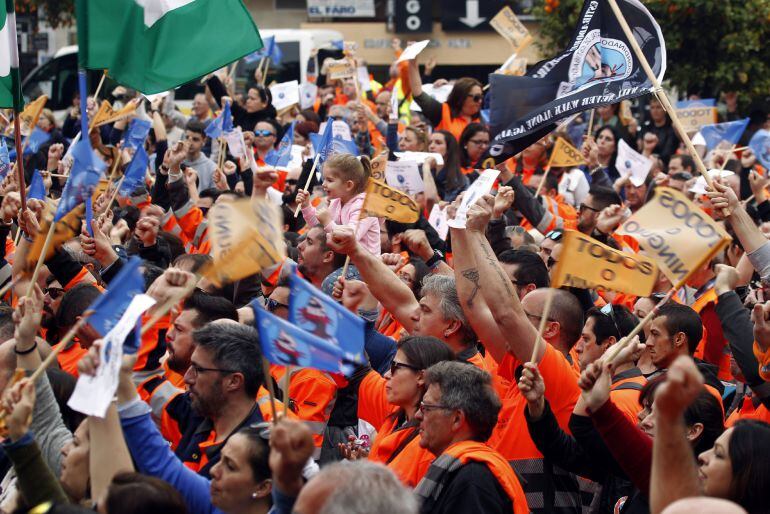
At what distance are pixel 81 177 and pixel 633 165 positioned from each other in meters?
6.75

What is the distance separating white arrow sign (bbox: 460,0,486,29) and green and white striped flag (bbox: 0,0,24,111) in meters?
25.0

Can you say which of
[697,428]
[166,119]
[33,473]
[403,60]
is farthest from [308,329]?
[166,119]

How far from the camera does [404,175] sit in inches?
355

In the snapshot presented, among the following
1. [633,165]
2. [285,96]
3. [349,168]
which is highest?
[349,168]

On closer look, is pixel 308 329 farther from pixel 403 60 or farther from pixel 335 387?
pixel 403 60

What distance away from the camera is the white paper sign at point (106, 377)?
3.72m

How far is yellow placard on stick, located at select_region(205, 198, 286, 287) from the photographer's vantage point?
4105mm

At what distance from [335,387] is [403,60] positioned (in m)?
6.43

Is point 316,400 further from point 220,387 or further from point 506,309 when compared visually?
point 506,309

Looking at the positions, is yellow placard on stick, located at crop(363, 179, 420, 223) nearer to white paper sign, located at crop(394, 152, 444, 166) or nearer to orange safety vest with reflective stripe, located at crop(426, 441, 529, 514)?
orange safety vest with reflective stripe, located at crop(426, 441, 529, 514)

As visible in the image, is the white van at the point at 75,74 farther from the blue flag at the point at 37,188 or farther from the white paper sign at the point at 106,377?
the white paper sign at the point at 106,377

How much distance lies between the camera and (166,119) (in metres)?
15.8

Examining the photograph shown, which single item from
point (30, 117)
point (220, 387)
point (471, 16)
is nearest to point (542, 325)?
point (220, 387)

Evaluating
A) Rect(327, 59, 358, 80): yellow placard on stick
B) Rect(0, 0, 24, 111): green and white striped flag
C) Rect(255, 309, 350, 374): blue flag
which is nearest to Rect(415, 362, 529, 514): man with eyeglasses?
Rect(255, 309, 350, 374): blue flag
